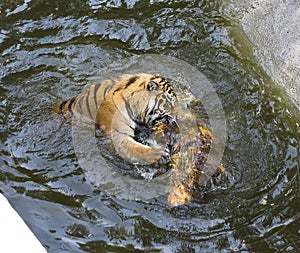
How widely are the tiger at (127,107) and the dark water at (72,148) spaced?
25cm

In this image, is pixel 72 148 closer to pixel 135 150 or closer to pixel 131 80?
pixel 135 150

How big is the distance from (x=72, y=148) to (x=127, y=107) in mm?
483

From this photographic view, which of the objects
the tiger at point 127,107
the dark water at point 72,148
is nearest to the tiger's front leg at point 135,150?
the tiger at point 127,107

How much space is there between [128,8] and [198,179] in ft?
6.21

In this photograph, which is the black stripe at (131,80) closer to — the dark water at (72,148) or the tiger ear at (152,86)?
the tiger ear at (152,86)

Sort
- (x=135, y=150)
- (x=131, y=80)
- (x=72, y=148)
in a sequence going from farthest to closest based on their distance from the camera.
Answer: (x=131, y=80), (x=72, y=148), (x=135, y=150)

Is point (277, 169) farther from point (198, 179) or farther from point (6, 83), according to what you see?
point (6, 83)

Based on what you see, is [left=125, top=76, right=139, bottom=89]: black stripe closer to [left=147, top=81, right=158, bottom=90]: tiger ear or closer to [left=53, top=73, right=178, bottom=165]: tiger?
[left=53, top=73, right=178, bottom=165]: tiger

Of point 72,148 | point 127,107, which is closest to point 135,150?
point 127,107

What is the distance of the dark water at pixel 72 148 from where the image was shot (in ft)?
9.95

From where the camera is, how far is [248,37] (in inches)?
169

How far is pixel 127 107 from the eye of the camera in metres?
3.49

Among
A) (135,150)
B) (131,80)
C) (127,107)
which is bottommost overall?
(135,150)

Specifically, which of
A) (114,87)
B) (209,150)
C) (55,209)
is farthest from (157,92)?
(55,209)
